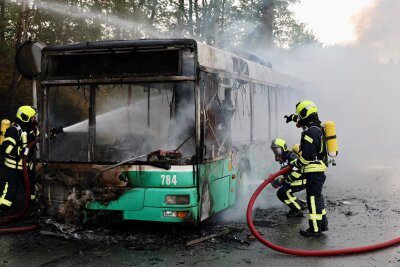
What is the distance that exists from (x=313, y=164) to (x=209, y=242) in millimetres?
1918

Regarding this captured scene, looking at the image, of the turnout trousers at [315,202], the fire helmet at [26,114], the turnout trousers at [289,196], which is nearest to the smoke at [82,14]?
the fire helmet at [26,114]

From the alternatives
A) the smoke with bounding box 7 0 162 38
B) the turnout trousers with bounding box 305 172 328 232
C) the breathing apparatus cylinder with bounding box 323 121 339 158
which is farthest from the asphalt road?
the smoke with bounding box 7 0 162 38

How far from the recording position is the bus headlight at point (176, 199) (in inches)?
245

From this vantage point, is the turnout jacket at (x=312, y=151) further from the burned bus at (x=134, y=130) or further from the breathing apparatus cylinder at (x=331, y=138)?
the burned bus at (x=134, y=130)

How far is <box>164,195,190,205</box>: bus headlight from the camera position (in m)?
6.23

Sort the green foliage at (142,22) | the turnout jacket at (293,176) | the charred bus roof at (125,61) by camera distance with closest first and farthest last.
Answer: the charred bus roof at (125,61), the turnout jacket at (293,176), the green foliage at (142,22)

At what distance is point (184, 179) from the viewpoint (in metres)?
6.23

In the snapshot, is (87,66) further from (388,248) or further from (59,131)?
(388,248)

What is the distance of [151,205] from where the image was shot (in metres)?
6.30

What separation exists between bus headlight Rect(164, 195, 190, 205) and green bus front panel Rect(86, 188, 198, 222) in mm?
29

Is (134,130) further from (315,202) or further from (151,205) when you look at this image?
(315,202)

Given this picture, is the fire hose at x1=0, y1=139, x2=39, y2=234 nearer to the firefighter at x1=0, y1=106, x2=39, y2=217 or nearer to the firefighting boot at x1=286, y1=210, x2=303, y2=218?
the firefighter at x1=0, y1=106, x2=39, y2=217

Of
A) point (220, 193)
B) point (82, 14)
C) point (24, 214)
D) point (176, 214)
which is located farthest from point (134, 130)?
point (82, 14)

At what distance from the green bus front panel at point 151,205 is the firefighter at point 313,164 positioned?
5.87 feet
